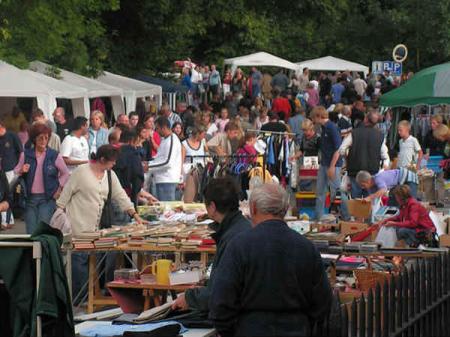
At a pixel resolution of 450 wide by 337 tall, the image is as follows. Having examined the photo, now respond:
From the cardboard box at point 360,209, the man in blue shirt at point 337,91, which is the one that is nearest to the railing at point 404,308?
the cardboard box at point 360,209

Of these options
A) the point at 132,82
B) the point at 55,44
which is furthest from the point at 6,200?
the point at 132,82

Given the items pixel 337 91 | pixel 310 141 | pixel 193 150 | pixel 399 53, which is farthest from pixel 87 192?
pixel 337 91

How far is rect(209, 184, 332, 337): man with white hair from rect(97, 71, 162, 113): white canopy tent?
2493cm

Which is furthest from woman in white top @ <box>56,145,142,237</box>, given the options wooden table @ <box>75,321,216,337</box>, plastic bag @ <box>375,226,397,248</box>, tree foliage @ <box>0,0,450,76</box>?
tree foliage @ <box>0,0,450,76</box>

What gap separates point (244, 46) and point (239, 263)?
140ft

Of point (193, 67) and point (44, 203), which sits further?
point (193, 67)

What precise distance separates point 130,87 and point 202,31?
20.3 feet

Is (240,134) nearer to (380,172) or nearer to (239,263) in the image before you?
(380,172)

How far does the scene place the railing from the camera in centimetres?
842

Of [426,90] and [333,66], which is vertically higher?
[333,66]

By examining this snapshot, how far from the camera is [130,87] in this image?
33281 mm

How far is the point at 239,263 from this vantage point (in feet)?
24.1

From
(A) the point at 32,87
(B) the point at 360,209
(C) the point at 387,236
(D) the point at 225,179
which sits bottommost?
(C) the point at 387,236

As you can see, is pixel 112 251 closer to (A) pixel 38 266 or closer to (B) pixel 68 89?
(A) pixel 38 266
